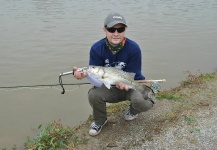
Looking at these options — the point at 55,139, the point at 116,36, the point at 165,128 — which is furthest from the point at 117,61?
the point at 55,139

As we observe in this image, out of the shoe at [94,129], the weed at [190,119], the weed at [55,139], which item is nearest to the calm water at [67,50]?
the weed at [55,139]

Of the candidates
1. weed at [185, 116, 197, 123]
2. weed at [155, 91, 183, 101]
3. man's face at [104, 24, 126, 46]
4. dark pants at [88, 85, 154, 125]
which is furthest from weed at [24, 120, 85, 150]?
weed at [155, 91, 183, 101]

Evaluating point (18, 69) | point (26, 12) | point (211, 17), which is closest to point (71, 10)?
point (26, 12)

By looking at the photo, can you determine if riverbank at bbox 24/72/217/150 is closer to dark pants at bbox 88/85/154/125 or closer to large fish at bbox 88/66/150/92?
dark pants at bbox 88/85/154/125

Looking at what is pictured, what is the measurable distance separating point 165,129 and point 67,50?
688 centimetres

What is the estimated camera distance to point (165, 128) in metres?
4.25

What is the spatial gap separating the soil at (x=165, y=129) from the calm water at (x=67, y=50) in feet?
4.91

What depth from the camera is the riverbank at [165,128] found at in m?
3.92

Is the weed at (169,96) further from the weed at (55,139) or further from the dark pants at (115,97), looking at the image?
the weed at (55,139)

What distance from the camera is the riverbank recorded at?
3.92m

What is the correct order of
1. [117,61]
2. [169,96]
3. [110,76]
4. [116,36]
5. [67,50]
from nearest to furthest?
[110,76] < [116,36] < [117,61] < [169,96] < [67,50]

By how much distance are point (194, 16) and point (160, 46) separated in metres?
8.28

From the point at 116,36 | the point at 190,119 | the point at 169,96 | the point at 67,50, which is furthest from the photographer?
the point at 67,50

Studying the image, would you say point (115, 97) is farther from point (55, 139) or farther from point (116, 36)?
point (55, 139)
